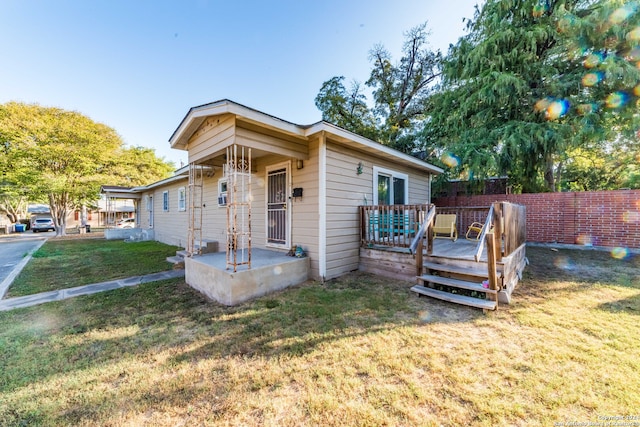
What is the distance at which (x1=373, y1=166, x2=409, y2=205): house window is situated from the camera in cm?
638

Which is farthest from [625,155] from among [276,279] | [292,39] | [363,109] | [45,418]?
[45,418]

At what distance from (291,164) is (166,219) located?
355 inches

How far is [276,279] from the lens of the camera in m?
4.49

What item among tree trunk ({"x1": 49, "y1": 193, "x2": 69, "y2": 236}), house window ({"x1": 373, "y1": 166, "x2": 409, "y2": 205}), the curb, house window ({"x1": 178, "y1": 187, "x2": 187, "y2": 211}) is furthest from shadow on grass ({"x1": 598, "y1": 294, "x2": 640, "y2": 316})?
tree trunk ({"x1": 49, "y1": 193, "x2": 69, "y2": 236})

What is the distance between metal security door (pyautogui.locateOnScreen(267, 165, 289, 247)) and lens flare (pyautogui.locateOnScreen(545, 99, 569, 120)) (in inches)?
387

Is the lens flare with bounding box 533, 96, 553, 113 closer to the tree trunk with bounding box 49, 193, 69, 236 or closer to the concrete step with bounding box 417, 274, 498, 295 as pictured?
the concrete step with bounding box 417, 274, 498, 295

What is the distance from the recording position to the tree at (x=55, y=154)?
13.1 metres

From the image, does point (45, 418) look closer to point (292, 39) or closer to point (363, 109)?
point (292, 39)

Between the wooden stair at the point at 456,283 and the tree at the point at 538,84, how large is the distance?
6.44 meters

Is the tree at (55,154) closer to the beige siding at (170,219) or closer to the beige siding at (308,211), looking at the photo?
the beige siding at (170,219)

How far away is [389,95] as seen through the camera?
52.2 ft

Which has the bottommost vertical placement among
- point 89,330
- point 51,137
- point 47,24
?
point 89,330

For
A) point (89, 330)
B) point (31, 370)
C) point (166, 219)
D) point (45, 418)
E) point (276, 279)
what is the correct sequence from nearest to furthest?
point (45, 418)
point (31, 370)
point (89, 330)
point (276, 279)
point (166, 219)

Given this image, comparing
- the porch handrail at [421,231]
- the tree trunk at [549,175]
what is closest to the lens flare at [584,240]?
the tree trunk at [549,175]
